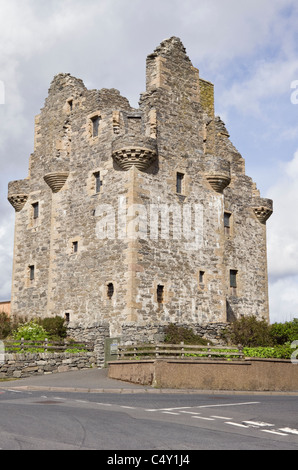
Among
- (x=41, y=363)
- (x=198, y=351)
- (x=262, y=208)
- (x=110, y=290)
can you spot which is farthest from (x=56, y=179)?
(x=198, y=351)

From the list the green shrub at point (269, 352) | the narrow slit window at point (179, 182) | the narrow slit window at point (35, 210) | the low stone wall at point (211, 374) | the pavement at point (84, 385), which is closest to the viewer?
the pavement at point (84, 385)

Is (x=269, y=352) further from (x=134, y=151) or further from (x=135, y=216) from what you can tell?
(x=134, y=151)

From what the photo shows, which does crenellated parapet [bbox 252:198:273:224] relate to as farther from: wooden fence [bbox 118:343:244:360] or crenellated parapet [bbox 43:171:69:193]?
wooden fence [bbox 118:343:244:360]

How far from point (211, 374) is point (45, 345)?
8.34 m

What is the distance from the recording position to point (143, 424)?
37.9ft

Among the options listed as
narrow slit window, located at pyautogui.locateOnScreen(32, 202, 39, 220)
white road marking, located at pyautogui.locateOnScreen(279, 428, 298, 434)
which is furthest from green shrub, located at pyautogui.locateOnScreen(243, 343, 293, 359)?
narrow slit window, located at pyautogui.locateOnScreen(32, 202, 39, 220)

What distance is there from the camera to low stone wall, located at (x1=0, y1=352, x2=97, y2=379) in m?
26.0

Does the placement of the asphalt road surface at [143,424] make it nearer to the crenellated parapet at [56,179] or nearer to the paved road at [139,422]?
the paved road at [139,422]

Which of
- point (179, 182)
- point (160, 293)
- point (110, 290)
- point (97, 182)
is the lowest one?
point (160, 293)

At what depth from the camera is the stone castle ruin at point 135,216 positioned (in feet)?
99.9

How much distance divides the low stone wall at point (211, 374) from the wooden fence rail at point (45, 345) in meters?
4.28

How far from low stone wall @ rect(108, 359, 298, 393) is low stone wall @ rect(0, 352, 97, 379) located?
12.5ft

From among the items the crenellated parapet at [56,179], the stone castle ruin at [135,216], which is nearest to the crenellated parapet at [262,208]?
the stone castle ruin at [135,216]

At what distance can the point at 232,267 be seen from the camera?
37.7 metres
